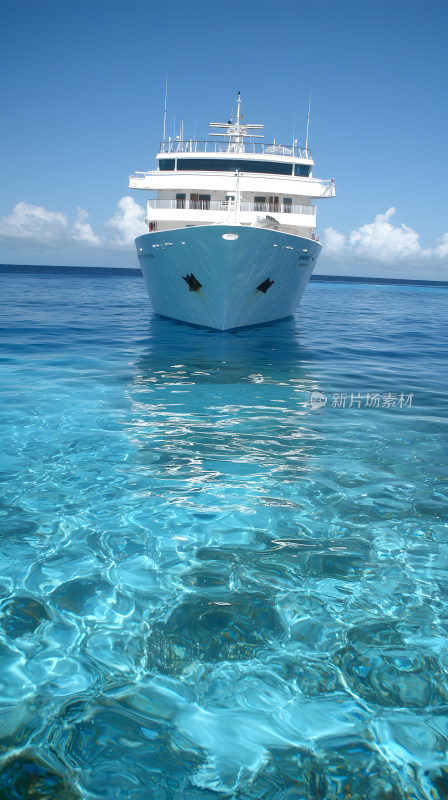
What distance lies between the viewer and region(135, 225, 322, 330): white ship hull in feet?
44.7

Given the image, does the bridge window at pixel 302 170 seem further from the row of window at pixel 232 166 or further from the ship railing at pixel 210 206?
the ship railing at pixel 210 206

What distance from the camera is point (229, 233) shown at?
43.4ft

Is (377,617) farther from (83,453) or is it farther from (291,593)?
(83,453)

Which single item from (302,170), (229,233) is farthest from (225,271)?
(302,170)

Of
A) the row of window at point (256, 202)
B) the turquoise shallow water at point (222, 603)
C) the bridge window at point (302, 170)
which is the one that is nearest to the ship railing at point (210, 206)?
the row of window at point (256, 202)

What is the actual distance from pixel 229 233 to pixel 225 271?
3.57 ft

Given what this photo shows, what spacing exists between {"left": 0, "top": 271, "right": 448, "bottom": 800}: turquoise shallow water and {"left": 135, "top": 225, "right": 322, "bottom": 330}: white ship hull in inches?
267

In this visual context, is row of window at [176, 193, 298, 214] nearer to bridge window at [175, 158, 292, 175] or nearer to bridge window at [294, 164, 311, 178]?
bridge window at [175, 158, 292, 175]

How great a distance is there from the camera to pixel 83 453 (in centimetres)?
636

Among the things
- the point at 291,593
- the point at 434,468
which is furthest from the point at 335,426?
the point at 291,593

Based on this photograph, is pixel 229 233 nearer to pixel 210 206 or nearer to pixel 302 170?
pixel 210 206

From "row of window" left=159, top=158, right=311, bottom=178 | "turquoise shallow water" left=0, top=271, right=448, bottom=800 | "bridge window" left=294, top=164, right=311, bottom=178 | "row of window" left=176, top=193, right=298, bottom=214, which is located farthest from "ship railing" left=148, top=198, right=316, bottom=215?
"turquoise shallow water" left=0, top=271, right=448, bottom=800

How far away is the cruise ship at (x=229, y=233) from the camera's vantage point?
45.9 ft

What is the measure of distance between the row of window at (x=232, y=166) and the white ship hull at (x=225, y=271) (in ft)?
12.5
